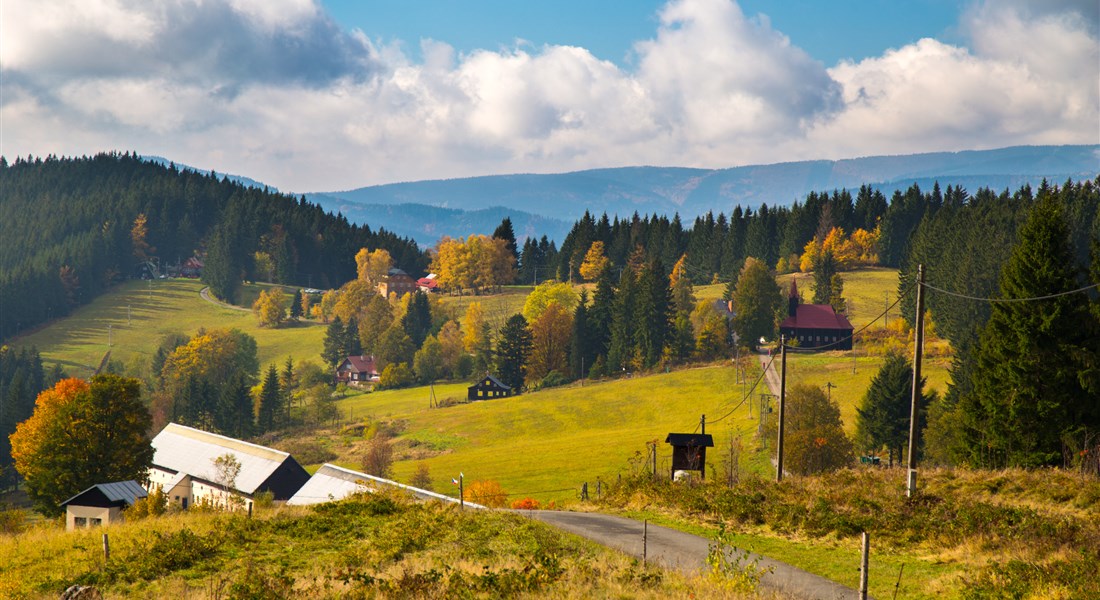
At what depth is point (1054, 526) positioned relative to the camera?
19906 mm

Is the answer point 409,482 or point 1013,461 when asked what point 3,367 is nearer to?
point 409,482

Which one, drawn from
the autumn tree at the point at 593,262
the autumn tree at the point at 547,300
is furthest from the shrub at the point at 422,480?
the autumn tree at the point at 593,262

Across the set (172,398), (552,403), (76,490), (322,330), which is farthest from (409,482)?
(322,330)

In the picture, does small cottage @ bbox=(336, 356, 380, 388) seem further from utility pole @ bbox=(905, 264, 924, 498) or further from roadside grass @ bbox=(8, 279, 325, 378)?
A: utility pole @ bbox=(905, 264, 924, 498)

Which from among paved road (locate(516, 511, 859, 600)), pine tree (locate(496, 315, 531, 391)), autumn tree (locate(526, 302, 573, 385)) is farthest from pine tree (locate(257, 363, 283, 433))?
paved road (locate(516, 511, 859, 600))

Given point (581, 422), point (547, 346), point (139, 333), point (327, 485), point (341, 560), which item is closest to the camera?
point (341, 560)

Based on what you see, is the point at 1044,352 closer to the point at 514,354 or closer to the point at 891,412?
the point at 891,412

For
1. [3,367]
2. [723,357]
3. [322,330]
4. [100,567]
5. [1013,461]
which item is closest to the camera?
[100,567]

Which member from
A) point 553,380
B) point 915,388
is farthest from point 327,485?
point 553,380

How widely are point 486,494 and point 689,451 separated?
2401cm

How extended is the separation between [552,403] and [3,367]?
105566mm

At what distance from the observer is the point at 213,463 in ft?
254

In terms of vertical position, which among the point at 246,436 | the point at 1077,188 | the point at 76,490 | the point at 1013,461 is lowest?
the point at 246,436

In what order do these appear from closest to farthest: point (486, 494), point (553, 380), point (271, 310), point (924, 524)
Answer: point (924, 524) → point (486, 494) → point (553, 380) → point (271, 310)
